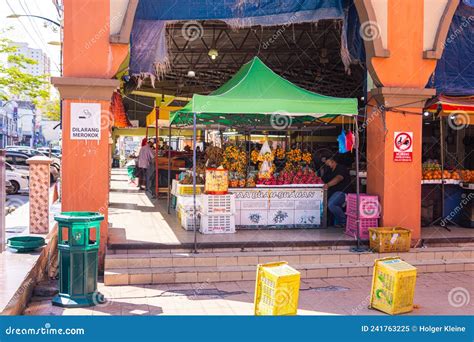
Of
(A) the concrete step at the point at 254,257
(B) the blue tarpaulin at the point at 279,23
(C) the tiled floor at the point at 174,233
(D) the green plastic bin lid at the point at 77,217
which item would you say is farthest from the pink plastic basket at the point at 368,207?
(D) the green plastic bin lid at the point at 77,217

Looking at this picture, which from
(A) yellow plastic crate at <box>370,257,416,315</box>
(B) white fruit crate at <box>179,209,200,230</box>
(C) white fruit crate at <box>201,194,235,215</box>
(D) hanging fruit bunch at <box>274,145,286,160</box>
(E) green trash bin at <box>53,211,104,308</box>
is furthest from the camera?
(D) hanging fruit bunch at <box>274,145,286,160</box>

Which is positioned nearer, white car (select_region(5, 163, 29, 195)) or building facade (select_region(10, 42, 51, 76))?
white car (select_region(5, 163, 29, 195))

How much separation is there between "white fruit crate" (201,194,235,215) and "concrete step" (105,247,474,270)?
114 centimetres

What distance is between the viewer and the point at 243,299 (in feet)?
24.8

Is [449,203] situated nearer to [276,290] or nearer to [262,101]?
[262,101]

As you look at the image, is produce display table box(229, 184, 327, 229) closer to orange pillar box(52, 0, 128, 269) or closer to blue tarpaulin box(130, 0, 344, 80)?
orange pillar box(52, 0, 128, 269)

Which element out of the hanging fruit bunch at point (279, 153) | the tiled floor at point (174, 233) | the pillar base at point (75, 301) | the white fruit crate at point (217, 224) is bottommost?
the pillar base at point (75, 301)

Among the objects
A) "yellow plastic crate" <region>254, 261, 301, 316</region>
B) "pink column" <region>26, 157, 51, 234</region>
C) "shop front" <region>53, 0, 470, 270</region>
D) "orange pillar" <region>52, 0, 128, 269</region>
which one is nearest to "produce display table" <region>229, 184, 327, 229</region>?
"shop front" <region>53, 0, 470, 270</region>

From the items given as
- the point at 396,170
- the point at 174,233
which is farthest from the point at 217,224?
the point at 396,170

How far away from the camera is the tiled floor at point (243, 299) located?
6.96m

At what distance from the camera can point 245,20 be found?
10.5 meters

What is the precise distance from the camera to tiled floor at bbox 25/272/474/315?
22.8 feet

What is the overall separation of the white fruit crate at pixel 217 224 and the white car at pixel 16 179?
14213 millimetres

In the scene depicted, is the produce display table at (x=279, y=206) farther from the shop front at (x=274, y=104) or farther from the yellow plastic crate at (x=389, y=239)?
the yellow plastic crate at (x=389, y=239)
